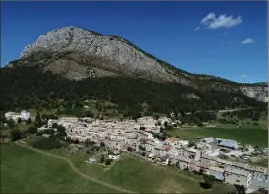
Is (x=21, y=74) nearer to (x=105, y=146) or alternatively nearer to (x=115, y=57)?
(x=115, y=57)

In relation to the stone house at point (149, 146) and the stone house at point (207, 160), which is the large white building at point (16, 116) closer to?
the stone house at point (149, 146)

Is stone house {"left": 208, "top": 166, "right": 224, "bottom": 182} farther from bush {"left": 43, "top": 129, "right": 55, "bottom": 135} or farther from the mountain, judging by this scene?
the mountain

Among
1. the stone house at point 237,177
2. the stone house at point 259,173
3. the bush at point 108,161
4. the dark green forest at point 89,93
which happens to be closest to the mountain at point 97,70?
the dark green forest at point 89,93

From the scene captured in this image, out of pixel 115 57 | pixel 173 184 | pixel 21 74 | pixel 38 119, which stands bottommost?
pixel 173 184

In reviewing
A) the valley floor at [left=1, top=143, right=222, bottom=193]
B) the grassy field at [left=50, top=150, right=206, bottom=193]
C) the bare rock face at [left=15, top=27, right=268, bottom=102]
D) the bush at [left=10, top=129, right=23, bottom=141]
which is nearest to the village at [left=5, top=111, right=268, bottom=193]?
the grassy field at [left=50, top=150, right=206, bottom=193]

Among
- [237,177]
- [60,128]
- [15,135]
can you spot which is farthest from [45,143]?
[237,177]

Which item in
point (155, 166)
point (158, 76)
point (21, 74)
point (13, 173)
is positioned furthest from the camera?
point (158, 76)

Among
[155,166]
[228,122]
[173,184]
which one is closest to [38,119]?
[155,166]

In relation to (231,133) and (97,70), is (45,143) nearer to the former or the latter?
(231,133)
